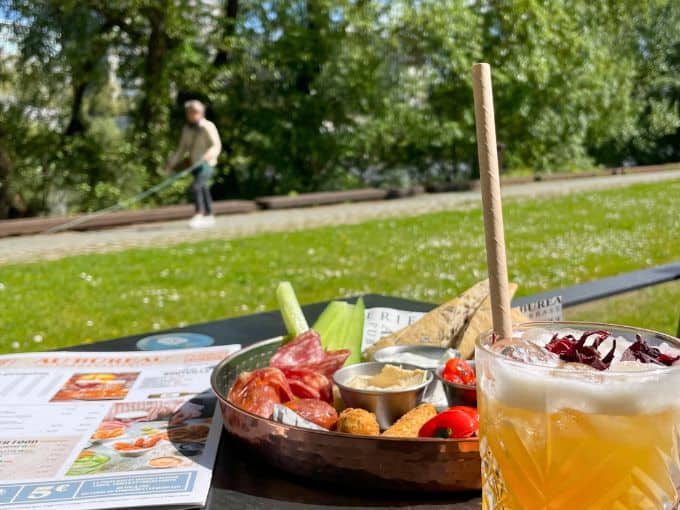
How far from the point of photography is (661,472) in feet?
2.78

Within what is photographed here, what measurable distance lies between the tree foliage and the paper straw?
1280cm

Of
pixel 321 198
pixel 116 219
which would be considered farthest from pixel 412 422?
pixel 321 198

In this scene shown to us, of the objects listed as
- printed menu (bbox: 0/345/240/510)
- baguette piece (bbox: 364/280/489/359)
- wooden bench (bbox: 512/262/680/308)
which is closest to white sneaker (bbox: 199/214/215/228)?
wooden bench (bbox: 512/262/680/308)

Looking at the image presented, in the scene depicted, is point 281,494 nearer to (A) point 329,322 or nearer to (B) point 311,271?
(A) point 329,322

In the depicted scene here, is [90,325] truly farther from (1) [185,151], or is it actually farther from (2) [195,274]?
(1) [185,151]

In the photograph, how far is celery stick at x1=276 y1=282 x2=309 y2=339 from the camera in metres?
1.59

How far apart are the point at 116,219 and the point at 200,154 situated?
1.64 m

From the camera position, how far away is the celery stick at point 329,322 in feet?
5.22

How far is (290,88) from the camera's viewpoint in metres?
15.7

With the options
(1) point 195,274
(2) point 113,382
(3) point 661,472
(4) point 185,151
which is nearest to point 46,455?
(2) point 113,382

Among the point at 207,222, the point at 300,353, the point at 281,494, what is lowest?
the point at 207,222

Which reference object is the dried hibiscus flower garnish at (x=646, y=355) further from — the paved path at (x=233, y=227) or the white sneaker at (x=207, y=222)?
the white sneaker at (x=207, y=222)

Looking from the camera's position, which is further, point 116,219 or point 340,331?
point 116,219

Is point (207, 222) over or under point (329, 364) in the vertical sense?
under
